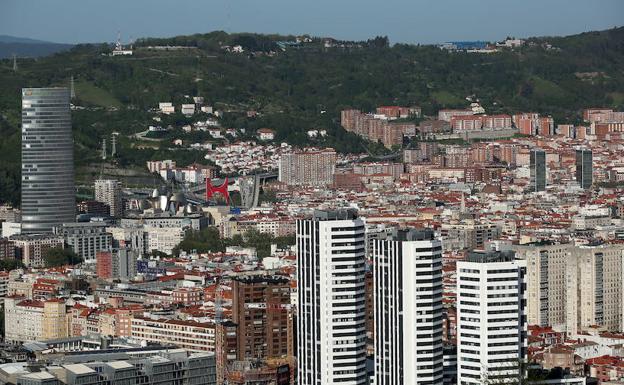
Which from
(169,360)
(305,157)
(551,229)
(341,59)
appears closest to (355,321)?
(169,360)

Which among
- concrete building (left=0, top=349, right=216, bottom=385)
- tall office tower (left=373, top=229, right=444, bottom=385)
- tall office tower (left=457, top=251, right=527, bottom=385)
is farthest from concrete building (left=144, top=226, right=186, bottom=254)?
tall office tower (left=457, top=251, right=527, bottom=385)

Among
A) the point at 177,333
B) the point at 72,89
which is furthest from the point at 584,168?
the point at 177,333

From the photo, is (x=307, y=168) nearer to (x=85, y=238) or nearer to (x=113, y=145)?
(x=113, y=145)

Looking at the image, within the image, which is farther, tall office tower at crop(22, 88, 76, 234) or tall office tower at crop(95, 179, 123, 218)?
tall office tower at crop(95, 179, 123, 218)

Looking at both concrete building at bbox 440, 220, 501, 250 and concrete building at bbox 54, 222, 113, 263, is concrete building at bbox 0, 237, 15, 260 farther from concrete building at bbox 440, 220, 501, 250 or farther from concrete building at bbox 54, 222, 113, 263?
concrete building at bbox 440, 220, 501, 250

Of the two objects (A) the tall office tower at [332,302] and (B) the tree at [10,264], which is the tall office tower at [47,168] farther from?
(A) the tall office tower at [332,302]

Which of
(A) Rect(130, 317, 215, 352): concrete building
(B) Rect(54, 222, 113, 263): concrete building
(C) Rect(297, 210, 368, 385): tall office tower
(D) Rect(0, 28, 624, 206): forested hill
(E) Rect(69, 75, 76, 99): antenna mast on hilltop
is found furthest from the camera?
(D) Rect(0, 28, 624, 206): forested hill

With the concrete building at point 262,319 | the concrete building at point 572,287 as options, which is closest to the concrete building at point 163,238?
the concrete building at point 572,287
